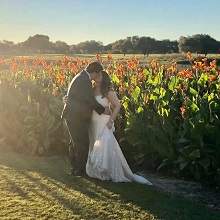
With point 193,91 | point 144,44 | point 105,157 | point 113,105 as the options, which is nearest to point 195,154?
point 193,91

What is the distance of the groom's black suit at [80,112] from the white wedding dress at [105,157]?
13 centimetres

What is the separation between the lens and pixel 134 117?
10961 millimetres

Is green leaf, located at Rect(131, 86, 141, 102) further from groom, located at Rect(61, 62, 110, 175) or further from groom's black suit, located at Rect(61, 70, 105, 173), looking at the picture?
groom's black suit, located at Rect(61, 70, 105, 173)

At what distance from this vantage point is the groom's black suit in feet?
33.6

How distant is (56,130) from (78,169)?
2.29 meters

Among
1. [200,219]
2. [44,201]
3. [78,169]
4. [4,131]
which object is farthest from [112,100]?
[4,131]

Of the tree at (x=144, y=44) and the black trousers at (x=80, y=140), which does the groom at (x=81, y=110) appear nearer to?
the black trousers at (x=80, y=140)

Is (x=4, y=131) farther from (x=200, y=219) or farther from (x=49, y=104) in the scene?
(x=200, y=219)

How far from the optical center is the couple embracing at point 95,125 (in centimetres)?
1020

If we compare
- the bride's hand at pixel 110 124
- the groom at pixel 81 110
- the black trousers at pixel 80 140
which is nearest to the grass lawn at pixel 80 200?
the black trousers at pixel 80 140

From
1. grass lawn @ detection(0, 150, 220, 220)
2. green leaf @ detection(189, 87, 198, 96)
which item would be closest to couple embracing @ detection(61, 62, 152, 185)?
grass lawn @ detection(0, 150, 220, 220)

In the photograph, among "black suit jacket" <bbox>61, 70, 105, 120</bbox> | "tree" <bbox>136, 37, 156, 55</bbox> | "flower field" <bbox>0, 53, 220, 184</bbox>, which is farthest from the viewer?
"tree" <bbox>136, 37, 156, 55</bbox>

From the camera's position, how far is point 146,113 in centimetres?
1095

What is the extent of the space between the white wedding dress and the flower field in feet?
2.15
